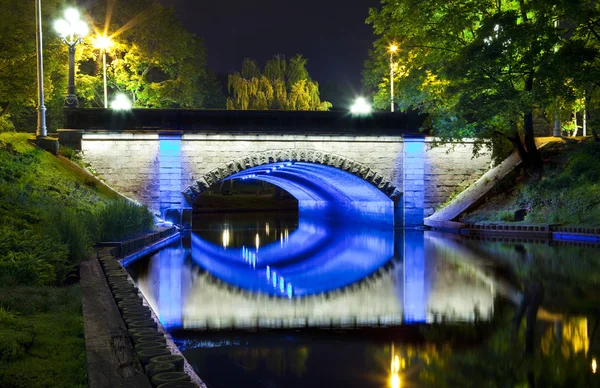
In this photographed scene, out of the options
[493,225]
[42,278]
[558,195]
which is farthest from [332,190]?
[42,278]

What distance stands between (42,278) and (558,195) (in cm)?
2359

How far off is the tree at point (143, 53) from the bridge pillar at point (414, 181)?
22564mm

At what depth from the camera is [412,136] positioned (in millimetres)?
34688

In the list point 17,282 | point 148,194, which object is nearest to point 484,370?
point 17,282

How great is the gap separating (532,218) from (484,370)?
22.5 metres

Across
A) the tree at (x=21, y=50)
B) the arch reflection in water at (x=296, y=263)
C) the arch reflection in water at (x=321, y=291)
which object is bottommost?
the arch reflection in water at (x=296, y=263)

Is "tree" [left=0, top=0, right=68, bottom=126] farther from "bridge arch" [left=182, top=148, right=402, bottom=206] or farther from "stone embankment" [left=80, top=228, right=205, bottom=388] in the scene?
"stone embankment" [left=80, top=228, right=205, bottom=388]

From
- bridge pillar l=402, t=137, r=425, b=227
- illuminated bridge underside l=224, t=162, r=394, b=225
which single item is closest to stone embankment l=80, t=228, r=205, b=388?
illuminated bridge underside l=224, t=162, r=394, b=225

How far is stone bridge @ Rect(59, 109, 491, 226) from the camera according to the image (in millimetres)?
31828

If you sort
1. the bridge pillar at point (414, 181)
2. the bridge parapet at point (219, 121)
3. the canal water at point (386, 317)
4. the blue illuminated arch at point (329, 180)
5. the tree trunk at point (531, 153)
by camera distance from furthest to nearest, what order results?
the bridge pillar at point (414, 181) → the blue illuminated arch at point (329, 180) → the bridge parapet at point (219, 121) → the tree trunk at point (531, 153) → the canal water at point (386, 317)

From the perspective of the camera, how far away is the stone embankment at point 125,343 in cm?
527

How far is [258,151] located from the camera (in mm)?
32969

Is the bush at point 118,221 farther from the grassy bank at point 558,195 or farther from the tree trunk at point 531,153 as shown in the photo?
the tree trunk at point 531,153

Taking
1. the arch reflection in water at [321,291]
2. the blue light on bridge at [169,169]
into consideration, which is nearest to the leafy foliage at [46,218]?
the arch reflection in water at [321,291]
